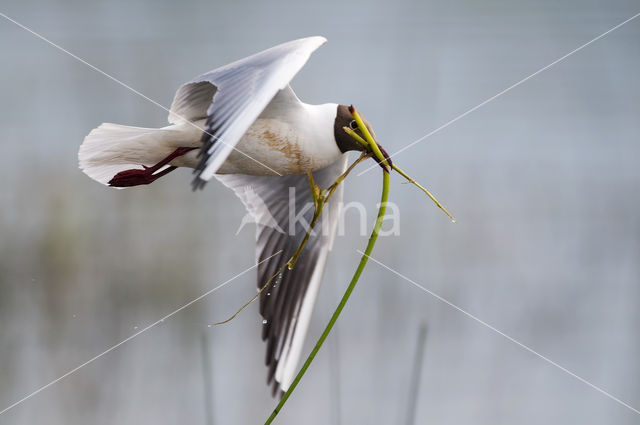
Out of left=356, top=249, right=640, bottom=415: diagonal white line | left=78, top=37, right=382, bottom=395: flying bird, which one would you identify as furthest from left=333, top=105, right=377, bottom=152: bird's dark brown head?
left=356, top=249, right=640, bottom=415: diagonal white line

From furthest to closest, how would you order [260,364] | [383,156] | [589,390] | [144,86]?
[589,390]
[260,364]
[144,86]
[383,156]

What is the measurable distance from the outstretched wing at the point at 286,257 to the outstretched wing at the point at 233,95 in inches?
7.3

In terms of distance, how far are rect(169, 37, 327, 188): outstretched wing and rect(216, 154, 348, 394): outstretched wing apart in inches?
7.3

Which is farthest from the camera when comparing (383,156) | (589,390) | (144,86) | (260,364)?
(589,390)

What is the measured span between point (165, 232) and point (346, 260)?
344mm

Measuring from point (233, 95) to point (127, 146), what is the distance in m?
0.14

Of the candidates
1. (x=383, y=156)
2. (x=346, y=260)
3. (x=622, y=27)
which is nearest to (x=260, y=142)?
(x=383, y=156)

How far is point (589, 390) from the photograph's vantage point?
1280 mm

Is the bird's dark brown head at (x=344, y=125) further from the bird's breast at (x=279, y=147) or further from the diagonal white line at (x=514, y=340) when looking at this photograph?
the diagonal white line at (x=514, y=340)

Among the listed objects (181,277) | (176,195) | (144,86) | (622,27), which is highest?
(622,27)

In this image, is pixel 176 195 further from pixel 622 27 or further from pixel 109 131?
pixel 622 27

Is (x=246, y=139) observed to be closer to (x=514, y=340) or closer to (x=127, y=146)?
(x=127, y=146)

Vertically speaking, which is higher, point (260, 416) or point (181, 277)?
point (181, 277)

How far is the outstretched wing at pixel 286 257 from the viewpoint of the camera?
76cm
